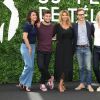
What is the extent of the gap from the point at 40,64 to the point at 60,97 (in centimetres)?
82

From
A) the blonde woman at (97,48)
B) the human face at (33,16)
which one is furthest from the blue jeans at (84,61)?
the human face at (33,16)

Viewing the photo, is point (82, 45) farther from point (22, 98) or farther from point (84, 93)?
point (22, 98)

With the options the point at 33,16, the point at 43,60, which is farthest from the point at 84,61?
the point at 33,16

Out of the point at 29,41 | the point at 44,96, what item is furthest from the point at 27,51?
the point at 44,96

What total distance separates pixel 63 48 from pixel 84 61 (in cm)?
50

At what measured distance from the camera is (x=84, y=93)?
28.0 feet

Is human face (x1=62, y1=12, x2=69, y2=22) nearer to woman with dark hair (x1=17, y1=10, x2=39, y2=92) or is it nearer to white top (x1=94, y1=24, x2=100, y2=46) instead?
woman with dark hair (x1=17, y1=10, x2=39, y2=92)

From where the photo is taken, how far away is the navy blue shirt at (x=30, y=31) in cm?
842

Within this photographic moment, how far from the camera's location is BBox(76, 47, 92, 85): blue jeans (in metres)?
8.61

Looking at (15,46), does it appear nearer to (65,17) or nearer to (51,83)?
(51,83)

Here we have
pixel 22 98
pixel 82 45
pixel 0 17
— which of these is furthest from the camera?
pixel 0 17

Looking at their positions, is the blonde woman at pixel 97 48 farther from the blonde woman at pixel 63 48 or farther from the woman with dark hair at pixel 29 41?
the woman with dark hair at pixel 29 41

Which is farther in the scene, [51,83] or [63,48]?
[51,83]

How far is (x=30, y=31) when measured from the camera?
847cm
